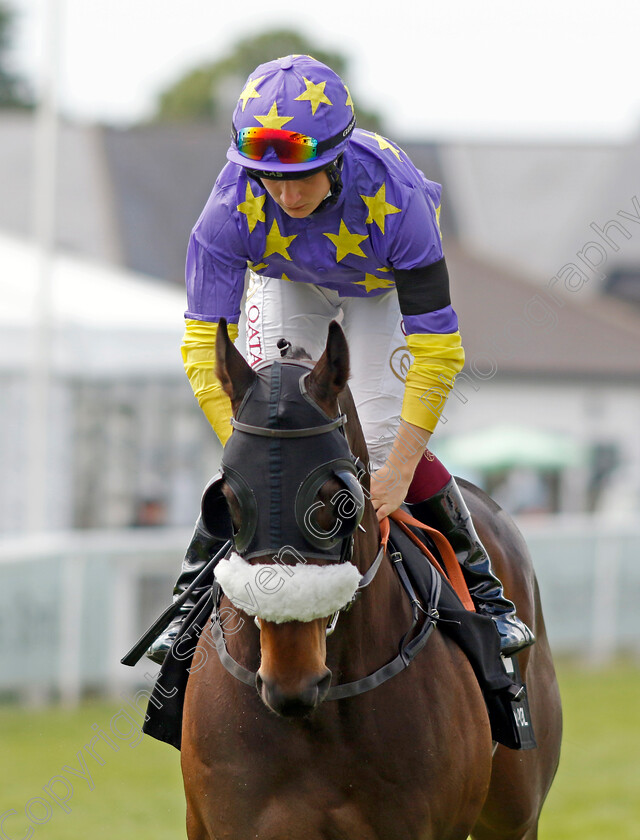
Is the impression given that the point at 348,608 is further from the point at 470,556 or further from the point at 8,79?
the point at 8,79

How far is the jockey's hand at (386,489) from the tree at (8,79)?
154ft

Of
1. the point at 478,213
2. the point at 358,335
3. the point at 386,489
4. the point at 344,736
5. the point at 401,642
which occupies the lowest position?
the point at 344,736

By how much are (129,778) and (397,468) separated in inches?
215

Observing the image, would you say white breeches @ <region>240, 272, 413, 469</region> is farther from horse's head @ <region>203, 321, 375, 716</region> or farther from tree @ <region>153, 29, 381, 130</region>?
tree @ <region>153, 29, 381, 130</region>

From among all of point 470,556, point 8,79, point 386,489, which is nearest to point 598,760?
point 470,556

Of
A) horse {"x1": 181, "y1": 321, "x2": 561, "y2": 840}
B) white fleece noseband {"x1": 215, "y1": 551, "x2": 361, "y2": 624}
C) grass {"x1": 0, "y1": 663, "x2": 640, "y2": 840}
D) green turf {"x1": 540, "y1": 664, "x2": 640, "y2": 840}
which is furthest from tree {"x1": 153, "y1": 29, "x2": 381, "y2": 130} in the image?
white fleece noseband {"x1": 215, "y1": 551, "x2": 361, "y2": 624}

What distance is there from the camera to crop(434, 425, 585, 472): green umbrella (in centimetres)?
1767

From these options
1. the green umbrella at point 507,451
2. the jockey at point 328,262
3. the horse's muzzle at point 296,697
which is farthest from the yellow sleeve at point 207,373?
the green umbrella at point 507,451

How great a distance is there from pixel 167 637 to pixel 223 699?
600 mm

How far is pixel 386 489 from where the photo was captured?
3.38m

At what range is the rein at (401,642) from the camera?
3.15 meters

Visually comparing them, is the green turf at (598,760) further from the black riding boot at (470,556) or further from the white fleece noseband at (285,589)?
the white fleece noseband at (285,589)

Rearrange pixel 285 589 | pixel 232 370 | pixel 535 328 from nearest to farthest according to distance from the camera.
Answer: pixel 285 589 < pixel 232 370 < pixel 535 328

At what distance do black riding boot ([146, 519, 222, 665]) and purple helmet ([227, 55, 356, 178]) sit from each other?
115cm
